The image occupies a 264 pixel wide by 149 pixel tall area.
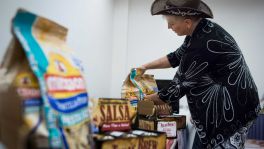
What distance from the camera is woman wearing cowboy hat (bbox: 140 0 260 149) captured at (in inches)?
54.9

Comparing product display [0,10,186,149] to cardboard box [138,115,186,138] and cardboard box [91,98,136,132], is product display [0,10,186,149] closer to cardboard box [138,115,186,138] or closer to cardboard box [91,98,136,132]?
cardboard box [91,98,136,132]

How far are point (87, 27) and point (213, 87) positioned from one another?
1425 mm

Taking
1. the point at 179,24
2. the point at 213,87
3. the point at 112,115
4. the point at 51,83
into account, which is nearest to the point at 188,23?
the point at 179,24

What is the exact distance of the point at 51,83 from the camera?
0.64m

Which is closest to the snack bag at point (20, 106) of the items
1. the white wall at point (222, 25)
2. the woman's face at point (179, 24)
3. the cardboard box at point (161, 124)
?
the cardboard box at point (161, 124)

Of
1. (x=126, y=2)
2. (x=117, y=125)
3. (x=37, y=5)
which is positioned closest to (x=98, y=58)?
(x=126, y=2)

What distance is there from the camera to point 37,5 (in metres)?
1.68

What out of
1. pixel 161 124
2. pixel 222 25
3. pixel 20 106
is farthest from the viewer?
pixel 222 25

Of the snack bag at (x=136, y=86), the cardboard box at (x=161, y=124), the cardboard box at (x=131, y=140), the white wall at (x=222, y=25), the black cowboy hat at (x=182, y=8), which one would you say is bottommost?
the cardboard box at (x=161, y=124)

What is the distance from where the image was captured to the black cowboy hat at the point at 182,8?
143 centimetres

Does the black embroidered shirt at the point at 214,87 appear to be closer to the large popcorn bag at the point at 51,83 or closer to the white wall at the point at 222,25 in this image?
the large popcorn bag at the point at 51,83

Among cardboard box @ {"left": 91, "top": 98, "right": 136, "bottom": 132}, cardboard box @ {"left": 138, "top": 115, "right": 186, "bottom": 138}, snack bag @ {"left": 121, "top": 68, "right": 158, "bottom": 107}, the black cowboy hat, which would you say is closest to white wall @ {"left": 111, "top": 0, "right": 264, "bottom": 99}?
snack bag @ {"left": 121, "top": 68, "right": 158, "bottom": 107}

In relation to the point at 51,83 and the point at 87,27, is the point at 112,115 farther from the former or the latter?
the point at 87,27

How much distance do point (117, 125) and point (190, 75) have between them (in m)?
0.60
